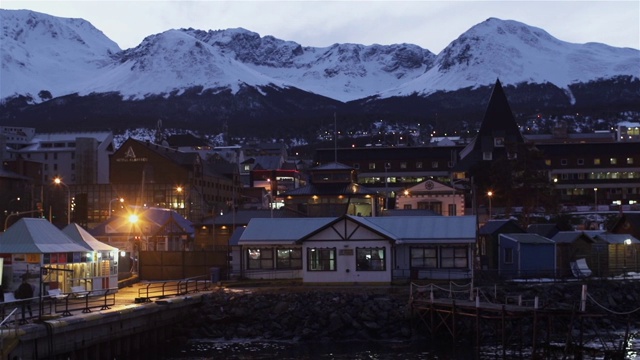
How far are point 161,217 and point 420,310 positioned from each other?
3488cm

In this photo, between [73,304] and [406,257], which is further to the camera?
[406,257]

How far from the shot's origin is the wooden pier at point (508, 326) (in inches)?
1563

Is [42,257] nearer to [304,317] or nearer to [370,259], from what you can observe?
[304,317]

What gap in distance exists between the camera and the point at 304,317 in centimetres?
4919

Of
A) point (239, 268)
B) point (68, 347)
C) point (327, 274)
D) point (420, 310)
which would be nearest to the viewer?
point (68, 347)

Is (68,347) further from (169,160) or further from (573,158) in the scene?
(573,158)

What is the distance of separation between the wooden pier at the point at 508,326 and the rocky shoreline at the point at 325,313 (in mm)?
977

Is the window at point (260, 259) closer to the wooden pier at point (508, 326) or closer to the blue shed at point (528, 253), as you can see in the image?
the wooden pier at point (508, 326)

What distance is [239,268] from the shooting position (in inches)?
2458

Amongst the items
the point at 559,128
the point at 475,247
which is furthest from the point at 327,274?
the point at 559,128

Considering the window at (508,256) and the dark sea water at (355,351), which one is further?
the window at (508,256)

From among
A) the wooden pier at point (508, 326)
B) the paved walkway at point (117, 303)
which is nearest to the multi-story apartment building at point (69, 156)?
the paved walkway at point (117, 303)

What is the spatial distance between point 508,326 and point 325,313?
31.7 feet

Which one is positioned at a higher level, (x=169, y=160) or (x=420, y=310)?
(x=169, y=160)
